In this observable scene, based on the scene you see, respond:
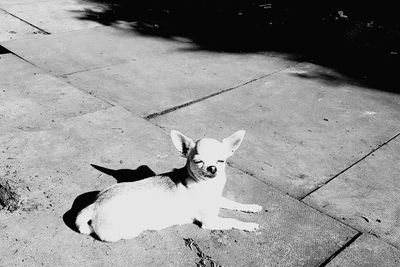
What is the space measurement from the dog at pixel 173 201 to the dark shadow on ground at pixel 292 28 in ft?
13.8

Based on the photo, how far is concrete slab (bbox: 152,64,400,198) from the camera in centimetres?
449

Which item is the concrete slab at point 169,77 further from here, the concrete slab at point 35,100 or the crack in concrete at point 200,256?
the crack in concrete at point 200,256

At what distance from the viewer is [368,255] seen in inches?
132

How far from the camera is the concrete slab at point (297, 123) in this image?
14.7 feet

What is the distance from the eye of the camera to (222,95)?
6078 mm

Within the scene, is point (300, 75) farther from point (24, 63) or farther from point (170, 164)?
point (24, 63)

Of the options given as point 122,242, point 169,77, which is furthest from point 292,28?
point 122,242

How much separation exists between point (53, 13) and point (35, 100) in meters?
4.62

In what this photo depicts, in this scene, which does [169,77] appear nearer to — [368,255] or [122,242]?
[122,242]

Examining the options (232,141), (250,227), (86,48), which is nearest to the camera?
(232,141)

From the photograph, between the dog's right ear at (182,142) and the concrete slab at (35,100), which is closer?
the dog's right ear at (182,142)

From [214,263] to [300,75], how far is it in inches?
181

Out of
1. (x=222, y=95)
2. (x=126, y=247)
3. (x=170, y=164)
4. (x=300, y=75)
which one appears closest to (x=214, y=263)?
(x=126, y=247)

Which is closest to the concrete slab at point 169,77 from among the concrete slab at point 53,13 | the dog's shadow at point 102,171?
the dog's shadow at point 102,171
